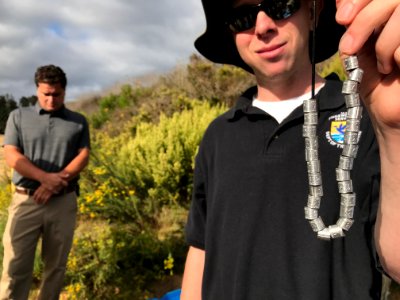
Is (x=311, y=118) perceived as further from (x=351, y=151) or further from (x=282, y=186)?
(x=282, y=186)

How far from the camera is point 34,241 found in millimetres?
3684

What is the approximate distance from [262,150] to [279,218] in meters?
0.27

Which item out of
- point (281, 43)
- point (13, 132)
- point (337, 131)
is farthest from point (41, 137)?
point (337, 131)

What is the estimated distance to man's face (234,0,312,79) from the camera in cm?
129

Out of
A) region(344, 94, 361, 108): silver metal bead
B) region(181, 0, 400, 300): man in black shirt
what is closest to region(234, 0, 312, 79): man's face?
region(181, 0, 400, 300): man in black shirt

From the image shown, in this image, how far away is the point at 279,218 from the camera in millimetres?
1236

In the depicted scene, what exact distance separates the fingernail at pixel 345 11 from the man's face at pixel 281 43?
0.66 m

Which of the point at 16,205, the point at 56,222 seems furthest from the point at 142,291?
the point at 16,205

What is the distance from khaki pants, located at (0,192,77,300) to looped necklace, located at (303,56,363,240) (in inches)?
145

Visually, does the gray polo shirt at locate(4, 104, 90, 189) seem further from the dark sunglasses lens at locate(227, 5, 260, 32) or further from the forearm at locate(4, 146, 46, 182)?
the dark sunglasses lens at locate(227, 5, 260, 32)

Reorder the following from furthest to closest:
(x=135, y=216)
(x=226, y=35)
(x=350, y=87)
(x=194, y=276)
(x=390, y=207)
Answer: (x=135, y=216)
(x=226, y=35)
(x=194, y=276)
(x=390, y=207)
(x=350, y=87)

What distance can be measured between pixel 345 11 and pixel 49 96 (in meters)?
3.72

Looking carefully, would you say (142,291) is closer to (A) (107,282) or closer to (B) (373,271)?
(A) (107,282)

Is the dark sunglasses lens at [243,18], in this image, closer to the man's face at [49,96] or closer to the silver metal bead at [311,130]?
the silver metal bead at [311,130]
